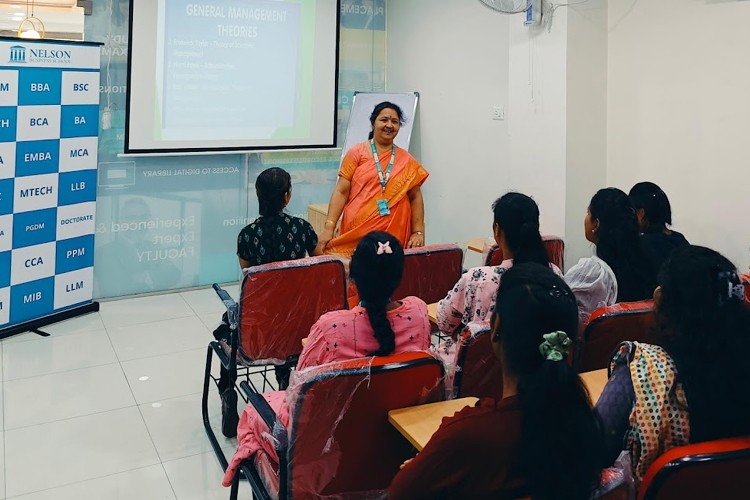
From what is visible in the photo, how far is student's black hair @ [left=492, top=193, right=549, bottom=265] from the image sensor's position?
245 centimetres

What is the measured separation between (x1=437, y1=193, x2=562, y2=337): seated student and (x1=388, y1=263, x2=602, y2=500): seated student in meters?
1.06

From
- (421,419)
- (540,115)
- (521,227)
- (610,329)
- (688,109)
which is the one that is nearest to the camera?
(421,419)

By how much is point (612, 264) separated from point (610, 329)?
488 mm

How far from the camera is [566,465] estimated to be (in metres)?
1.12

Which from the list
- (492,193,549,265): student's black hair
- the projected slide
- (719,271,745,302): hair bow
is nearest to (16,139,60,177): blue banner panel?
the projected slide

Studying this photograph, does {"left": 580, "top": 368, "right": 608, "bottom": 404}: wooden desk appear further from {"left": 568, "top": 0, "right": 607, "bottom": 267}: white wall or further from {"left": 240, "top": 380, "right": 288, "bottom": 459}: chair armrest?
{"left": 568, "top": 0, "right": 607, "bottom": 267}: white wall

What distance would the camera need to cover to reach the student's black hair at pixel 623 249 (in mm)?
2541

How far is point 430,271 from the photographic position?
3.08 meters

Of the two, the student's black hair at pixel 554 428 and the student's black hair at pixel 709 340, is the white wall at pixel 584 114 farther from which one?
the student's black hair at pixel 554 428

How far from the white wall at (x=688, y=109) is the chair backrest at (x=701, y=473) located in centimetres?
250

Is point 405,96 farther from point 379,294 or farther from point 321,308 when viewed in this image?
point 379,294

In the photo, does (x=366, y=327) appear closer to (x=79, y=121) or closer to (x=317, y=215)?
(x=79, y=121)

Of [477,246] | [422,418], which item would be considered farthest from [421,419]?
[477,246]

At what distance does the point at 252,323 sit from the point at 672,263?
179cm
